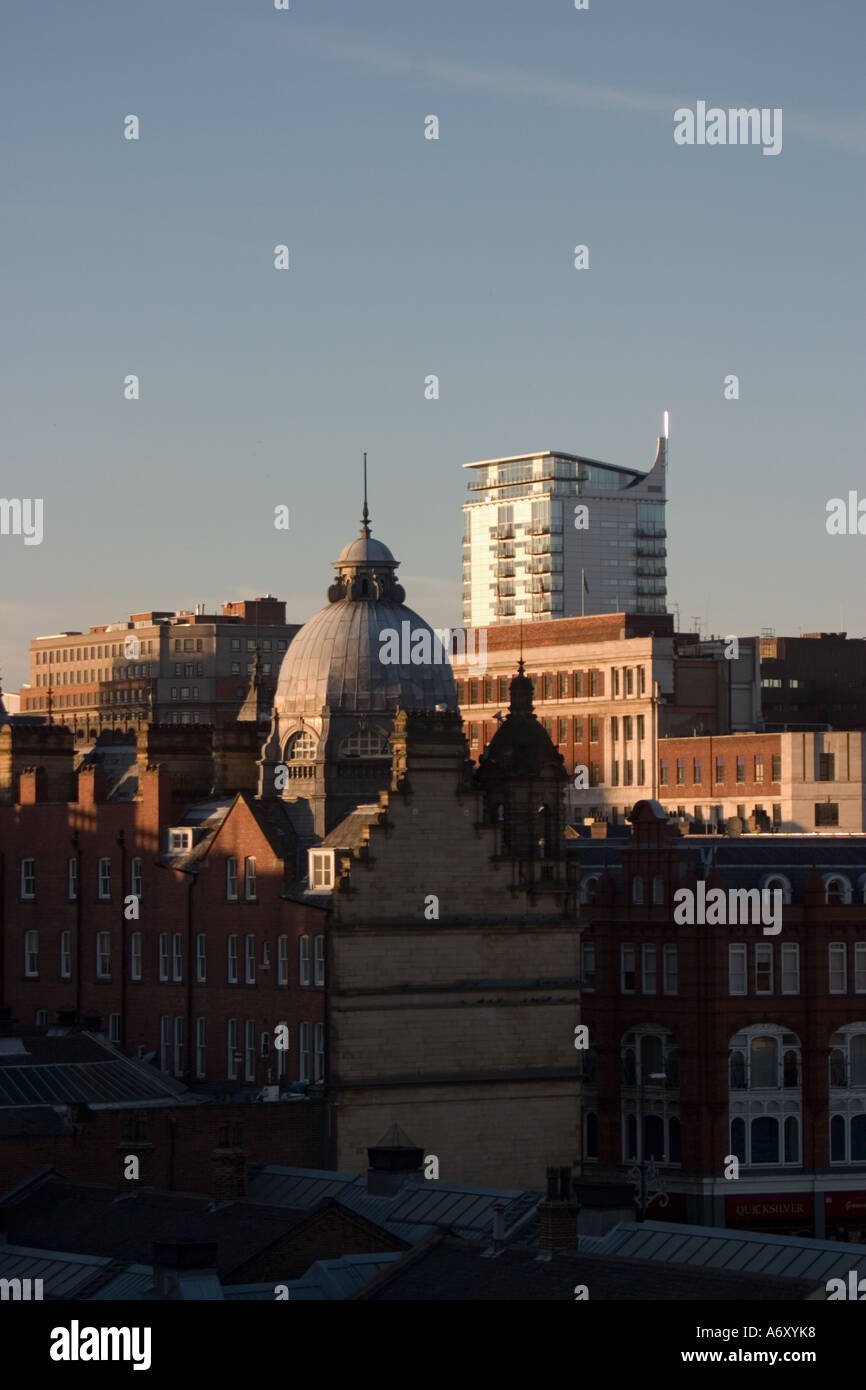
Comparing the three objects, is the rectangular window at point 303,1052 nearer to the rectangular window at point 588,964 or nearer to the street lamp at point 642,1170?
the street lamp at point 642,1170

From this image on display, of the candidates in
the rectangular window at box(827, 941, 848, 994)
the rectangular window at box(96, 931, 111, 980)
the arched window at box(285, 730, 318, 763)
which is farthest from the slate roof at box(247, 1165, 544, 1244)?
the rectangular window at box(827, 941, 848, 994)

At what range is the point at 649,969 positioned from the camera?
123m

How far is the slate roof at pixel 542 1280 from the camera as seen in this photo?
227 feet

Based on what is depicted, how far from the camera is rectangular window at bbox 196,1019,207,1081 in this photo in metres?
114

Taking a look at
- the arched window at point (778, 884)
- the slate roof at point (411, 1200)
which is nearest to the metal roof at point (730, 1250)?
the slate roof at point (411, 1200)

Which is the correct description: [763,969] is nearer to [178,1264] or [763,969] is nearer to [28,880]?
[28,880]

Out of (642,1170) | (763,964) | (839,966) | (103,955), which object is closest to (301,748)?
(103,955)

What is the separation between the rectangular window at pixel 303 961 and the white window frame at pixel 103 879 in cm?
1823

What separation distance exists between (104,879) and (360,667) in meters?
12.8

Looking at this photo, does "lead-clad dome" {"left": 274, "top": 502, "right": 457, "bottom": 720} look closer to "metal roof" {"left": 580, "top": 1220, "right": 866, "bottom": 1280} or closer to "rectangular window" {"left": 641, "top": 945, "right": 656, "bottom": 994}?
"rectangular window" {"left": 641, "top": 945, "right": 656, "bottom": 994}
